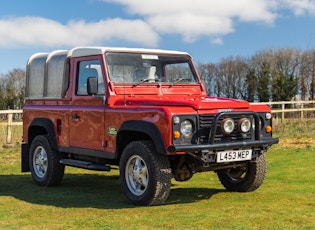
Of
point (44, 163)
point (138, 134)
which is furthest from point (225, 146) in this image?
point (44, 163)

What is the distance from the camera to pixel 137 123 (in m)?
5.86

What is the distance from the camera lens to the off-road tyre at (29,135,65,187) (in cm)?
790

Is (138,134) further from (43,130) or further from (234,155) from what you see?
(43,130)

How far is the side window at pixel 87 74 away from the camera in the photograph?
22.4 feet

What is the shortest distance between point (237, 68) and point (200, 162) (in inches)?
1831

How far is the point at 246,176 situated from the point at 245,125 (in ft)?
3.90

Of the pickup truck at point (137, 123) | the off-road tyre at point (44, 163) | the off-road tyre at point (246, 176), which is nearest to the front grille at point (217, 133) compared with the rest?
the pickup truck at point (137, 123)

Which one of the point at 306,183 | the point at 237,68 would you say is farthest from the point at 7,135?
the point at 237,68

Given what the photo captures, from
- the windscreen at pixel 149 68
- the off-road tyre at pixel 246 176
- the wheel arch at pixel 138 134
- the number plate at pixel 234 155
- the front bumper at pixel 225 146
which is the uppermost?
the windscreen at pixel 149 68

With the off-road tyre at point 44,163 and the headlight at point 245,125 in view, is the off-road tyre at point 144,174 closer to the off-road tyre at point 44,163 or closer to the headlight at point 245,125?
the headlight at point 245,125

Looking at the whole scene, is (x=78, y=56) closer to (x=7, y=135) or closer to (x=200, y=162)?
(x=200, y=162)

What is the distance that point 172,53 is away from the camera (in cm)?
762

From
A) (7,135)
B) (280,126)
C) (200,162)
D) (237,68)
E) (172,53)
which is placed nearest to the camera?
(200,162)

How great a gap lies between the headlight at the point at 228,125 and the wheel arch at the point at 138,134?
2.81ft
